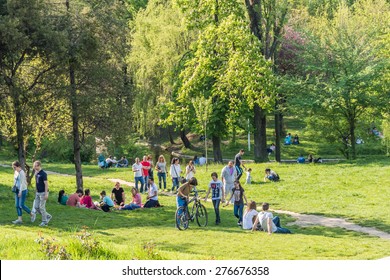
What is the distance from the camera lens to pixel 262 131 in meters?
42.1

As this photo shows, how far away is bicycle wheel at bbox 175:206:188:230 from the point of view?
21406mm

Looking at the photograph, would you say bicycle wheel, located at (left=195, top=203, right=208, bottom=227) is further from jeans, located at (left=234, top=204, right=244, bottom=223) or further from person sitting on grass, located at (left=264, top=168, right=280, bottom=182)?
person sitting on grass, located at (left=264, top=168, right=280, bottom=182)

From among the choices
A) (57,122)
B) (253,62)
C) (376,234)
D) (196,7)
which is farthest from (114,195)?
(196,7)

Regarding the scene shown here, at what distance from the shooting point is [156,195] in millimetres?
26688

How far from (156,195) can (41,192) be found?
6402mm

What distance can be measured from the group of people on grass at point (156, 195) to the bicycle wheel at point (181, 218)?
24 centimetres

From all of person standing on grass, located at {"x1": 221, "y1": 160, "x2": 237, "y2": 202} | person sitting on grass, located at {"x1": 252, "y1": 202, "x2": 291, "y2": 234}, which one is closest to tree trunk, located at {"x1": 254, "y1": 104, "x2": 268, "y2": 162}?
person standing on grass, located at {"x1": 221, "y1": 160, "x2": 237, "y2": 202}

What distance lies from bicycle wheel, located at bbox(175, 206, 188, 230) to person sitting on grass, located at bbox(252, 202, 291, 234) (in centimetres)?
202

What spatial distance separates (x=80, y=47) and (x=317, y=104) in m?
16.3

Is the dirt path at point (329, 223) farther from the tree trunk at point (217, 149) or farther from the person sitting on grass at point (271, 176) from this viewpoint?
the tree trunk at point (217, 149)

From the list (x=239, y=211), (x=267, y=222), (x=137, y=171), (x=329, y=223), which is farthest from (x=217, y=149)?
(x=267, y=222)

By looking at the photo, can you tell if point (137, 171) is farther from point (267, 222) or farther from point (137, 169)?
point (267, 222)

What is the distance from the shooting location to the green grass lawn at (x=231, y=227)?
13.6 m

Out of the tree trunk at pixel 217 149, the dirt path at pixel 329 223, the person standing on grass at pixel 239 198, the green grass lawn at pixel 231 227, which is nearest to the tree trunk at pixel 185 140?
the tree trunk at pixel 217 149
